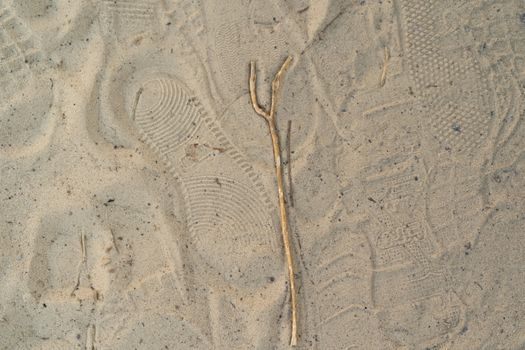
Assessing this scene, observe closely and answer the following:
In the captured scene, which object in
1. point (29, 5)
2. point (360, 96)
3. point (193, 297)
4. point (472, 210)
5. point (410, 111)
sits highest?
point (29, 5)

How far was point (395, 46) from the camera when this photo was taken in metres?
2.17

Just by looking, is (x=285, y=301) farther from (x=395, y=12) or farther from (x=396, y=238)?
(x=395, y=12)

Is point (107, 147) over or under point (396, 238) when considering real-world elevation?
over

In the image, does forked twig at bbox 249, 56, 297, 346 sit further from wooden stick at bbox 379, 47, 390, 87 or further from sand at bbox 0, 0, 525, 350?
wooden stick at bbox 379, 47, 390, 87

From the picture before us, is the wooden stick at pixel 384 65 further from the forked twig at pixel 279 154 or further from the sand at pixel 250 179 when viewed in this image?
the forked twig at pixel 279 154

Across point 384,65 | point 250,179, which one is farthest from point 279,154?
point 384,65

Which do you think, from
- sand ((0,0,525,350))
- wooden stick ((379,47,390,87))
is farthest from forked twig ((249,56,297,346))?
wooden stick ((379,47,390,87))

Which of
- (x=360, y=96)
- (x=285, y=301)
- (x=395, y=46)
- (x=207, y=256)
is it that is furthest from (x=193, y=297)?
(x=395, y=46)

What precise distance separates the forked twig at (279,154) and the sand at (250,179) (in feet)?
0.11

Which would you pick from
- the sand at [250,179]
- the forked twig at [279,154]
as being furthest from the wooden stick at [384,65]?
the forked twig at [279,154]

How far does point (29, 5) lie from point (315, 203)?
5.35ft

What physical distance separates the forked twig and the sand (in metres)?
0.03

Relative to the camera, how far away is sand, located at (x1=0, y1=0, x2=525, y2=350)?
85.5 inches

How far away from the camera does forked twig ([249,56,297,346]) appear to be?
2.19 metres
